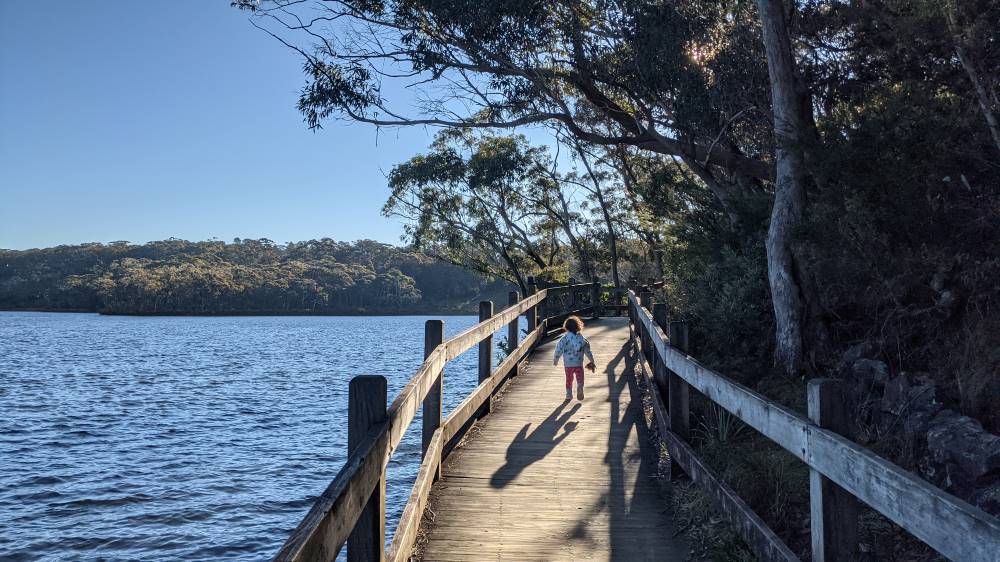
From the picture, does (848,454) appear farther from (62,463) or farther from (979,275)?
(62,463)

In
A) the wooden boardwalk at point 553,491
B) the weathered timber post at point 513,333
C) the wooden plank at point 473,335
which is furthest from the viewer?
the weathered timber post at point 513,333

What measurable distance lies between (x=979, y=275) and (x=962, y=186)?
1615 mm

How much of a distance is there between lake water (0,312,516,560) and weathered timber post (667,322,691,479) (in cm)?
706

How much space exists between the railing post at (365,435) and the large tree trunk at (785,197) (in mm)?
8452

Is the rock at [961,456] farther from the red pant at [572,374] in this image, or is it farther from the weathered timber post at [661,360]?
the red pant at [572,374]

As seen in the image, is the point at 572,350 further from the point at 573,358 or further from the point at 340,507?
the point at 340,507

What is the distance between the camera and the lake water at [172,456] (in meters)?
12.4

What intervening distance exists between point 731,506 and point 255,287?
140 m

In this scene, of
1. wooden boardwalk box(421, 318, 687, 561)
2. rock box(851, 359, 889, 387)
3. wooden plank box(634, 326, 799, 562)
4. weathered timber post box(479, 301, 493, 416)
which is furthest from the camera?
weathered timber post box(479, 301, 493, 416)

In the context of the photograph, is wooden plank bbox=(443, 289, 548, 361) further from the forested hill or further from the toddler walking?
the forested hill

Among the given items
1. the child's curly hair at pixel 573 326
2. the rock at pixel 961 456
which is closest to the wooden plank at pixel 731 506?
the rock at pixel 961 456

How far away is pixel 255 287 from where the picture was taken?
136625 millimetres

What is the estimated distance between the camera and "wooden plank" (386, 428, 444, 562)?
157 inches

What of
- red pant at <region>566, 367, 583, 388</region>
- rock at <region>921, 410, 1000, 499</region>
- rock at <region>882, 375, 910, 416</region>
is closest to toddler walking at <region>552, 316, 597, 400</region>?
red pant at <region>566, 367, 583, 388</region>
